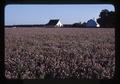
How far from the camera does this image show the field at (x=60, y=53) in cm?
319

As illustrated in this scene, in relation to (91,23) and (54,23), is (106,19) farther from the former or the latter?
(54,23)

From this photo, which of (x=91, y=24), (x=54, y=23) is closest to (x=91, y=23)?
(x=91, y=24)

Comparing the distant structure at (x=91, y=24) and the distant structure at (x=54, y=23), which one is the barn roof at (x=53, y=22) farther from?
the distant structure at (x=91, y=24)

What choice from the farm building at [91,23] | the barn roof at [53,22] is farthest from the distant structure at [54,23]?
the farm building at [91,23]

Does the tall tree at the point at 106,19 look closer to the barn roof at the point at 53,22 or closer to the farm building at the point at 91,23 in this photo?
the farm building at the point at 91,23

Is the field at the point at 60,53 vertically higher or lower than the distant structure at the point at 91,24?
A: lower

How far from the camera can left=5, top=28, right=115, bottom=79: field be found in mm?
3193

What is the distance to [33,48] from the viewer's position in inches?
126

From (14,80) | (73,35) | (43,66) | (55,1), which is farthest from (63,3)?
(14,80)

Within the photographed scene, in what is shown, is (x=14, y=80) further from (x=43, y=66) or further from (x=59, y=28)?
(x=59, y=28)

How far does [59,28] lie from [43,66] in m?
0.34

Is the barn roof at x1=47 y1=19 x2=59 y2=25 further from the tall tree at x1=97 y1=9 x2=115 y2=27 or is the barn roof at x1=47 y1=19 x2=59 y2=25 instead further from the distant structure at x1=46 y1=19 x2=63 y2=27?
the tall tree at x1=97 y1=9 x2=115 y2=27

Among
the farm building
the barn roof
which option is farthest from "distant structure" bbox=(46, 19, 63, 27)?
the farm building

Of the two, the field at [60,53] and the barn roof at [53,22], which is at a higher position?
the barn roof at [53,22]
